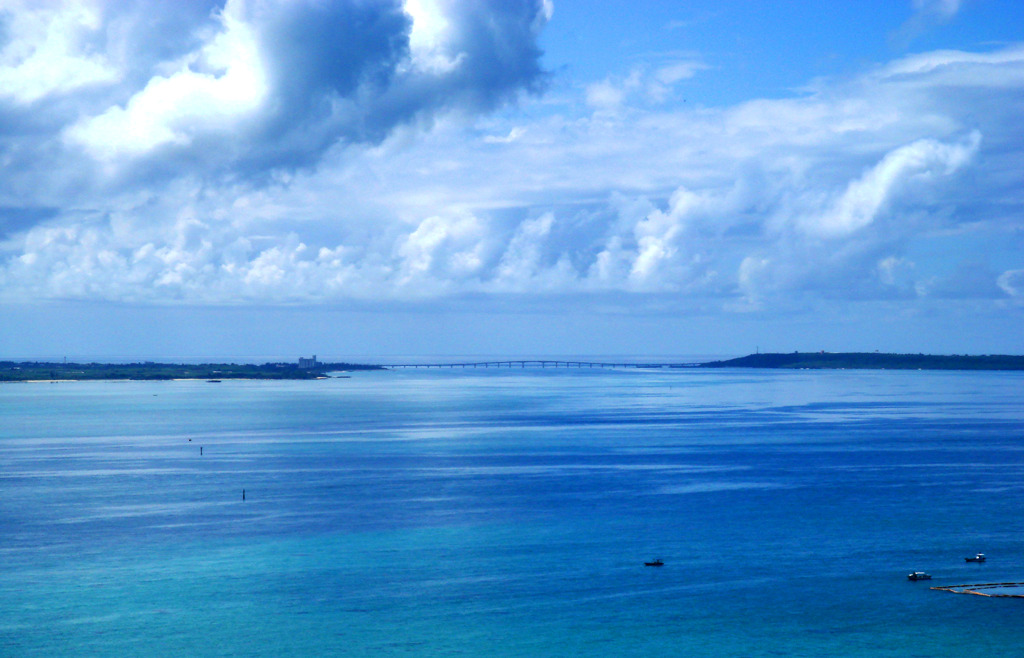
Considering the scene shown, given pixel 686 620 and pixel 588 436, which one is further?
pixel 588 436

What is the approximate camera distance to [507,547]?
5362 cm

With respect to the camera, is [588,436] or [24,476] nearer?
[24,476]

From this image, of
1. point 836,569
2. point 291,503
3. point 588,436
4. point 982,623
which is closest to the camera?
point 982,623

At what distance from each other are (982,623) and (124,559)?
1559 inches

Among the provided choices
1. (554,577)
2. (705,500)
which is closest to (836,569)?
(554,577)

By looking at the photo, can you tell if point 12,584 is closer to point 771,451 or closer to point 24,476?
point 24,476

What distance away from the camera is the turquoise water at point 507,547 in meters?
39.5

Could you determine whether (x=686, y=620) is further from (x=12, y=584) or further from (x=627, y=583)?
(x=12, y=584)

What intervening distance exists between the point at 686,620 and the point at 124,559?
92.4 ft

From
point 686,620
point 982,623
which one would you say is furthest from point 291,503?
point 982,623

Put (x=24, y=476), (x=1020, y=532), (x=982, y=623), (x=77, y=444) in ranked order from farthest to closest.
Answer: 1. (x=77, y=444)
2. (x=24, y=476)
3. (x=1020, y=532)
4. (x=982, y=623)

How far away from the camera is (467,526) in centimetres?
5903

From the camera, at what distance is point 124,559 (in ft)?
165

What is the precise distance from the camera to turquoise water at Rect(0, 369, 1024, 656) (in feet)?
129
